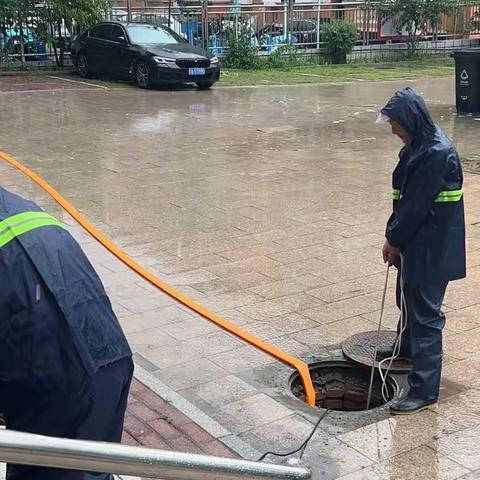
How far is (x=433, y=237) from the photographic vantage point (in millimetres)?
4203

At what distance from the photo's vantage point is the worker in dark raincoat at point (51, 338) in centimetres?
200

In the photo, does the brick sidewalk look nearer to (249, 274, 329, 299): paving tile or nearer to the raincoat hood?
(249, 274, 329, 299): paving tile

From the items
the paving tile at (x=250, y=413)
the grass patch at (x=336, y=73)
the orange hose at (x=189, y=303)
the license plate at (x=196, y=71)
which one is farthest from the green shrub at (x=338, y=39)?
the paving tile at (x=250, y=413)

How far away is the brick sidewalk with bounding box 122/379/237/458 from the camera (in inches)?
155

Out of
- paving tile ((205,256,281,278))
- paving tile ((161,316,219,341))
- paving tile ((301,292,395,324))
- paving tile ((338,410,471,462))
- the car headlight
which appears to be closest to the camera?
paving tile ((338,410,471,462))

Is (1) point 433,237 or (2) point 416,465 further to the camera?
(1) point 433,237

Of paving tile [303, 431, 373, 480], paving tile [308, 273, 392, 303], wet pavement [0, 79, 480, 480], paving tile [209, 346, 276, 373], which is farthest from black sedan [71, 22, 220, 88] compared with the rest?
paving tile [303, 431, 373, 480]

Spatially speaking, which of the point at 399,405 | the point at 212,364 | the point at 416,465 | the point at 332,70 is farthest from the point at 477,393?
the point at 332,70

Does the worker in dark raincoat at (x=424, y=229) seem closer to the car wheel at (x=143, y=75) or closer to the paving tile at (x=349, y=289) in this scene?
the paving tile at (x=349, y=289)

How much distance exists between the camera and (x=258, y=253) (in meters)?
7.00

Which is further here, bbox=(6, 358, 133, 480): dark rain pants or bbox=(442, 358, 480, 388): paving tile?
bbox=(442, 358, 480, 388): paving tile

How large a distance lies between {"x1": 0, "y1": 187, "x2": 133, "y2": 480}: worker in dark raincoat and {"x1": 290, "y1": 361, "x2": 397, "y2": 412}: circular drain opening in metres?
2.89

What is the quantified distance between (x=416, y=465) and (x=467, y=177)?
6.74 meters

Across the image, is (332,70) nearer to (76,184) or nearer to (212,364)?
(76,184)
